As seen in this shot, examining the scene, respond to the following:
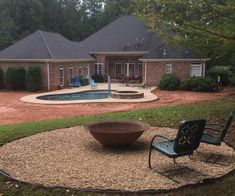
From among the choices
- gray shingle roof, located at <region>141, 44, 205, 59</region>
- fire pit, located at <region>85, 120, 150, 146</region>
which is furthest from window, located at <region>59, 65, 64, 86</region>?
fire pit, located at <region>85, 120, 150, 146</region>

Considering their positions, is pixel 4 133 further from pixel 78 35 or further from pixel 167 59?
pixel 78 35

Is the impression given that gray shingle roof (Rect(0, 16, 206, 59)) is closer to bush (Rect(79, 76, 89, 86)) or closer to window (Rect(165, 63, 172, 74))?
window (Rect(165, 63, 172, 74))

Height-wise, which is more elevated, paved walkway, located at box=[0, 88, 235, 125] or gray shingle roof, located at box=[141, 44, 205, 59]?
gray shingle roof, located at box=[141, 44, 205, 59]

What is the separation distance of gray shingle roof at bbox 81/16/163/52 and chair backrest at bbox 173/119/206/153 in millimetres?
31575

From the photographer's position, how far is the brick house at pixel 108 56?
31141 mm

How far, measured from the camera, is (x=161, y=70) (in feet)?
110

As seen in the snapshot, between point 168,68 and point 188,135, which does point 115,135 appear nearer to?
point 188,135

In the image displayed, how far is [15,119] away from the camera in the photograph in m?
16.8

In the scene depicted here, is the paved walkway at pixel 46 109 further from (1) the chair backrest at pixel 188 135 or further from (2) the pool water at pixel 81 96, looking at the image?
(1) the chair backrest at pixel 188 135

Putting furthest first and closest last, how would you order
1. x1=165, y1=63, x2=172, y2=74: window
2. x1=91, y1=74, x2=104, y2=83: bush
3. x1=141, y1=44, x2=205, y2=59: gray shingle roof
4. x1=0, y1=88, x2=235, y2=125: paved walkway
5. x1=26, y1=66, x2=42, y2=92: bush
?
1. x1=91, y1=74, x2=104, y2=83: bush
2. x1=165, y1=63, x2=172, y2=74: window
3. x1=141, y1=44, x2=205, y2=59: gray shingle roof
4. x1=26, y1=66, x2=42, y2=92: bush
5. x1=0, y1=88, x2=235, y2=125: paved walkway

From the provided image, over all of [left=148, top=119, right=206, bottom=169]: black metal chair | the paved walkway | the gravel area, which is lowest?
the paved walkway

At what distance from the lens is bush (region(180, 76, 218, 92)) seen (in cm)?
2905

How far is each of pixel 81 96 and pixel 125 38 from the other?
14682mm

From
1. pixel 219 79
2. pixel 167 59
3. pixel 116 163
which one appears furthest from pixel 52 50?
pixel 116 163
